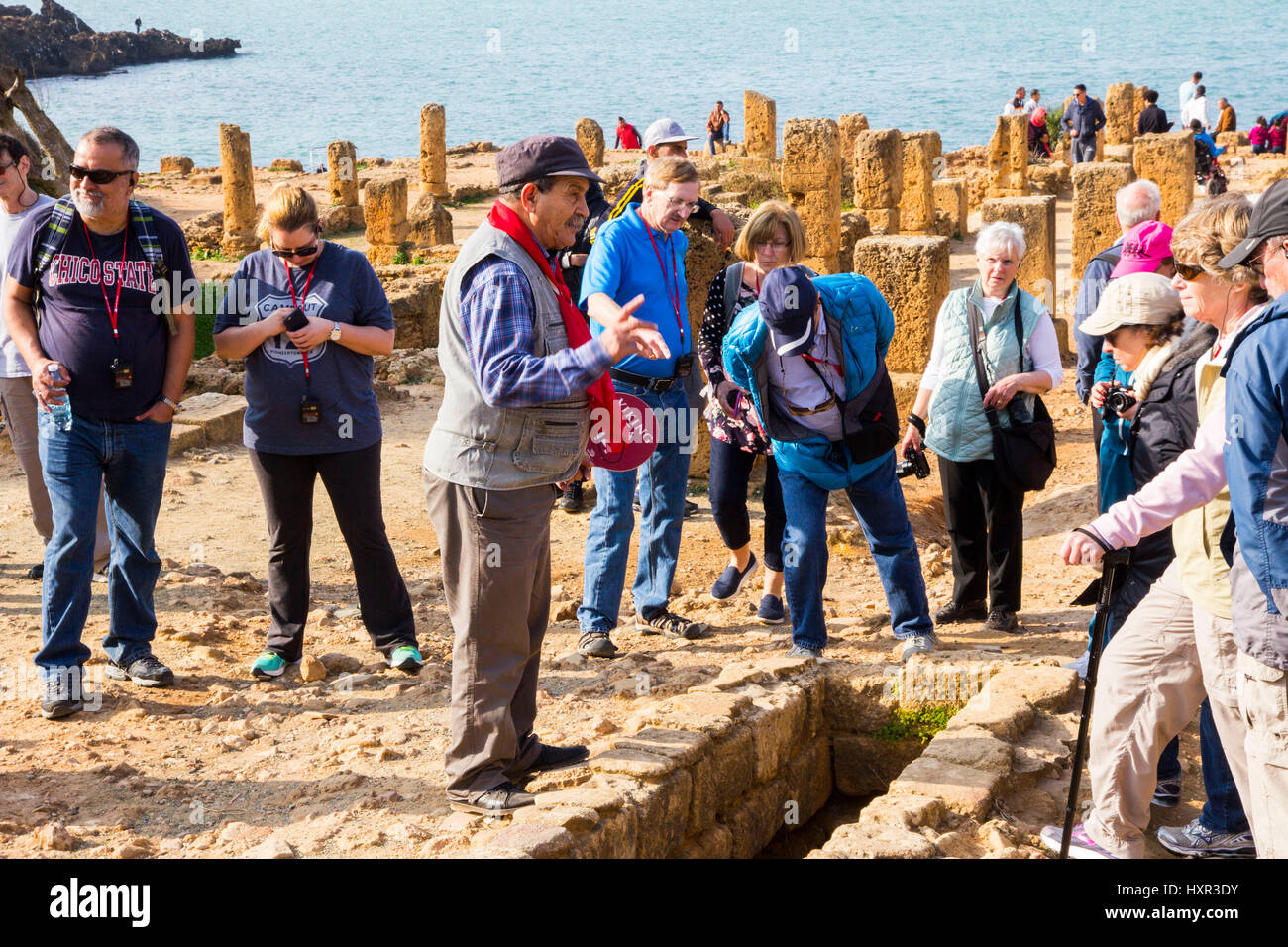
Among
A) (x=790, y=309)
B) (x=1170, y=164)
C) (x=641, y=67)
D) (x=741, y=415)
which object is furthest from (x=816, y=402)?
(x=641, y=67)

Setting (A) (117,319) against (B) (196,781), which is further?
(A) (117,319)

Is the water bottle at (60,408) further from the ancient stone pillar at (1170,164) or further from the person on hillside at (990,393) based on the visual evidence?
the ancient stone pillar at (1170,164)

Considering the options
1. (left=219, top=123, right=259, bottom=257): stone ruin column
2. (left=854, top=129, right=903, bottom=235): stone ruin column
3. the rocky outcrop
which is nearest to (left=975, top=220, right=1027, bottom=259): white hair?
(left=854, top=129, right=903, bottom=235): stone ruin column

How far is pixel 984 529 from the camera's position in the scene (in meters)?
5.95

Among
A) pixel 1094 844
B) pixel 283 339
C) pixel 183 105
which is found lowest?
pixel 1094 844

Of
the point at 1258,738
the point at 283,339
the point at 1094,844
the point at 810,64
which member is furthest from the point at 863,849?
the point at 810,64

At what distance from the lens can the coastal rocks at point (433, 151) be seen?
83.2ft

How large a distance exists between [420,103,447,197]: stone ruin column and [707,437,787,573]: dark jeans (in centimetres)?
2035

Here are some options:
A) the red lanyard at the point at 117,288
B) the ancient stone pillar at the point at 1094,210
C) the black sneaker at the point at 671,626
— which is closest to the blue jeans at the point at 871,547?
the black sneaker at the point at 671,626

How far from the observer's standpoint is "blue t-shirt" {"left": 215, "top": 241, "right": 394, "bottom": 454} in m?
5.09

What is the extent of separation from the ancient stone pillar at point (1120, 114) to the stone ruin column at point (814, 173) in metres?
12.1

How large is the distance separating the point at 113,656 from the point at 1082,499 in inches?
227

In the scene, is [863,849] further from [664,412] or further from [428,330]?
[428,330]

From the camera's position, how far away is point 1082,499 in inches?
327
